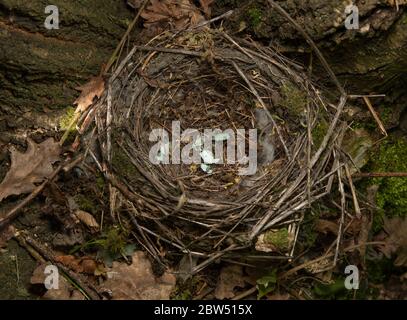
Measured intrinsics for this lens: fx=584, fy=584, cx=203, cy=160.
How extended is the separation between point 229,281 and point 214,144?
91cm

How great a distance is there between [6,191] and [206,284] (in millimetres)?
1101

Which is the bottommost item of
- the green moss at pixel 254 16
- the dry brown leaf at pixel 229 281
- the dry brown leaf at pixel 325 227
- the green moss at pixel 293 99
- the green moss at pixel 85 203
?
the dry brown leaf at pixel 229 281

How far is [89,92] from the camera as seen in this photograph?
3105mm

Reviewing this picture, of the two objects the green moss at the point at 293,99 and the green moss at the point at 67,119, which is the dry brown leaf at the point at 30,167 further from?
the green moss at the point at 293,99

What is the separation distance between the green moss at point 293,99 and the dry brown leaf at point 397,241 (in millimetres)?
770

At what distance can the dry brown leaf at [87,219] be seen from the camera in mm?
2969

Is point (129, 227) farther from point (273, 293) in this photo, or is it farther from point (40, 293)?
point (273, 293)

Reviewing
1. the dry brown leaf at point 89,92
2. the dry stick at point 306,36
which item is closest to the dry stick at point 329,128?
the dry stick at point 306,36

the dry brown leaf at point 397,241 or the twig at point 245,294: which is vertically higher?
the dry brown leaf at point 397,241

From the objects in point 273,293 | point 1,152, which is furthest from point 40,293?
point 273,293

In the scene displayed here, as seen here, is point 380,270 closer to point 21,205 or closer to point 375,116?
point 375,116

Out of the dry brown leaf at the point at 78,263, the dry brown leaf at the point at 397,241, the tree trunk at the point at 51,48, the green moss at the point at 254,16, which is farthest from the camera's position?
the green moss at the point at 254,16

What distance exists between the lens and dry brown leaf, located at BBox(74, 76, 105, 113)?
3.09 metres

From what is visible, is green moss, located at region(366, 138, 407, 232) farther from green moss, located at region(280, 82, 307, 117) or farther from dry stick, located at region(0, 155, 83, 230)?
dry stick, located at region(0, 155, 83, 230)
